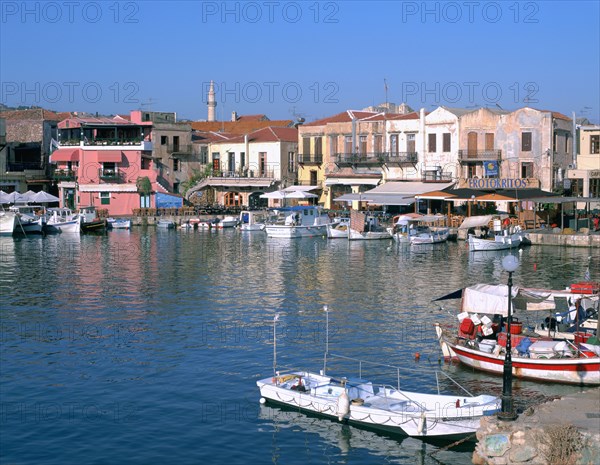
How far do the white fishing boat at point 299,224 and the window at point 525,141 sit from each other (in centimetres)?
1551

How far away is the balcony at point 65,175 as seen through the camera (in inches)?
3049

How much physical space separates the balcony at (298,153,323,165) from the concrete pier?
60.4m

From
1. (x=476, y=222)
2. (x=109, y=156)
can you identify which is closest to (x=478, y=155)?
(x=476, y=222)

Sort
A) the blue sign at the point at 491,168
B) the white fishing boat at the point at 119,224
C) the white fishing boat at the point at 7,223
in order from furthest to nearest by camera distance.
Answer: the white fishing boat at the point at 119,224
the blue sign at the point at 491,168
the white fishing boat at the point at 7,223

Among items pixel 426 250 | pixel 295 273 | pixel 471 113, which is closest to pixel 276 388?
pixel 295 273

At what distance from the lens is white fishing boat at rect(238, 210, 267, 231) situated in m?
67.5

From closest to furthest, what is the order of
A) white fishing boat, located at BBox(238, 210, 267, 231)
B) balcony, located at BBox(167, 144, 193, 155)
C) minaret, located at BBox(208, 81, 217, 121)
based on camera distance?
white fishing boat, located at BBox(238, 210, 267, 231) < balcony, located at BBox(167, 144, 193, 155) < minaret, located at BBox(208, 81, 217, 121)

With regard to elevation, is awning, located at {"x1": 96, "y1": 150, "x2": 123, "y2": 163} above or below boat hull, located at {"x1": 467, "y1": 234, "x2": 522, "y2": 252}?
above

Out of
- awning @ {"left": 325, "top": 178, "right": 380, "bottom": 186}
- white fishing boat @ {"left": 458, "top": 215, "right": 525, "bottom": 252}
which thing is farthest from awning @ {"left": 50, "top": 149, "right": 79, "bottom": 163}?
white fishing boat @ {"left": 458, "top": 215, "right": 525, "bottom": 252}

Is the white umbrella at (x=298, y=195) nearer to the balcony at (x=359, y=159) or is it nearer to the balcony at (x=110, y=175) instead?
the balcony at (x=359, y=159)

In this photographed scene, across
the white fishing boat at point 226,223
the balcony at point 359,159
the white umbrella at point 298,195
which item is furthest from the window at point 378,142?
the white fishing boat at point 226,223

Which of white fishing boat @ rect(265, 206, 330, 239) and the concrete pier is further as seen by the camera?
white fishing boat @ rect(265, 206, 330, 239)

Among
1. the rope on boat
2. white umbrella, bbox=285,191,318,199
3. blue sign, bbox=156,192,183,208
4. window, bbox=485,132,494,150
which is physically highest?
window, bbox=485,132,494,150

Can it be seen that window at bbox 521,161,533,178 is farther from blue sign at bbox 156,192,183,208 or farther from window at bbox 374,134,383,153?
blue sign at bbox 156,192,183,208
